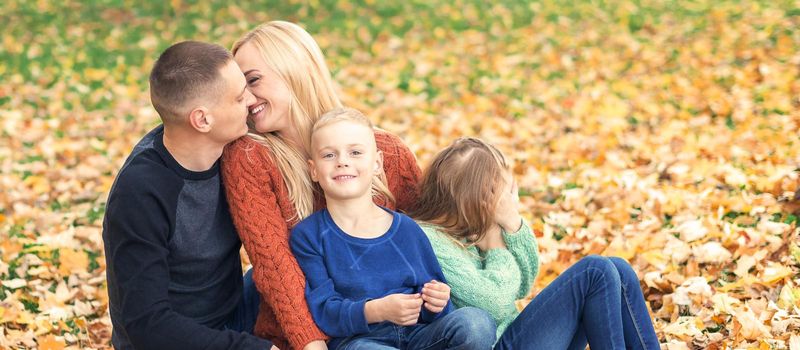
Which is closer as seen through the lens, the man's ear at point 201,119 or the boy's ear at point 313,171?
the man's ear at point 201,119

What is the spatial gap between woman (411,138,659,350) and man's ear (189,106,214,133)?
0.84 m

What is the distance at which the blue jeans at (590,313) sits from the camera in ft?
9.52

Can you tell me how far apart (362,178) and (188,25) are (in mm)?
9649

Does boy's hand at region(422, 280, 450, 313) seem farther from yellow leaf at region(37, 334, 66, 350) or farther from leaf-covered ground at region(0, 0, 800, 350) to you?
yellow leaf at region(37, 334, 66, 350)

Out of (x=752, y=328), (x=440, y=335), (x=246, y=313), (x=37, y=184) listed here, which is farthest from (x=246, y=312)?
(x=37, y=184)

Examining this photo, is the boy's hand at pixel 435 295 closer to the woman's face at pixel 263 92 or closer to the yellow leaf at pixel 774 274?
the woman's face at pixel 263 92

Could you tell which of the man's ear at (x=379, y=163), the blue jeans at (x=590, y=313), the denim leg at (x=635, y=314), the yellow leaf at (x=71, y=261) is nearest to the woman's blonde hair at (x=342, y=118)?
the man's ear at (x=379, y=163)

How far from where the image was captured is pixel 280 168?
3.11 metres

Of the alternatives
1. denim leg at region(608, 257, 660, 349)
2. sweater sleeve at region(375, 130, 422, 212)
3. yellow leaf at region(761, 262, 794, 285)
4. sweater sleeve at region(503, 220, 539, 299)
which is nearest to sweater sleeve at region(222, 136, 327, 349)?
sweater sleeve at region(375, 130, 422, 212)

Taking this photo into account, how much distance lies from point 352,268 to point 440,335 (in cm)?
35

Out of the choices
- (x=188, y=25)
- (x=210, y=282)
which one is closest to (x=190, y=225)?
(x=210, y=282)

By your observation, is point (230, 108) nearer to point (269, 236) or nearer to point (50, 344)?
point (269, 236)

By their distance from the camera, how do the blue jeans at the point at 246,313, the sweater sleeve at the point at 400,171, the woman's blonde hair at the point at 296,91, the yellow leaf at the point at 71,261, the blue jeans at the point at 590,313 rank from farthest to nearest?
the yellow leaf at the point at 71,261
the sweater sleeve at the point at 400,171
the blue jeans at the point at 246,313
the woman's blonde hair at the point at 296,91
the blue jeans at the point at 590,313

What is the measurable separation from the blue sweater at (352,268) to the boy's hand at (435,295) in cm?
7
